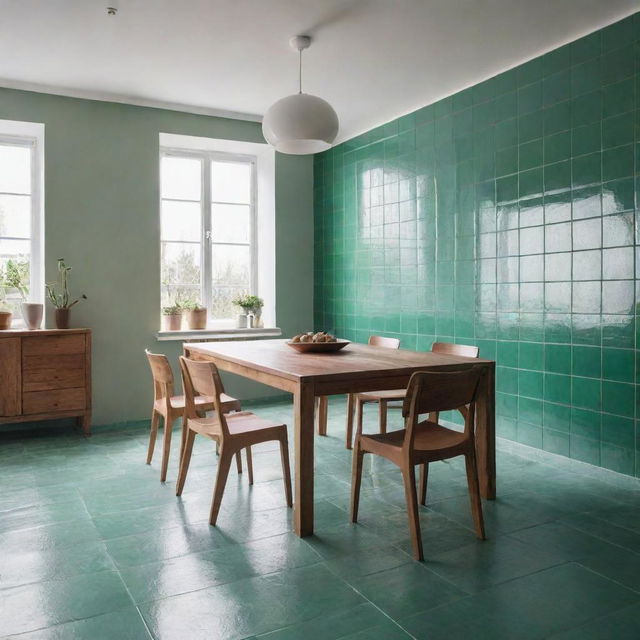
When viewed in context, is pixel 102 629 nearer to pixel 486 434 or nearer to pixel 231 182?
pixel 486 434

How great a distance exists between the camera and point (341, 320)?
5.90 metres

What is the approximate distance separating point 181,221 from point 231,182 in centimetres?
67

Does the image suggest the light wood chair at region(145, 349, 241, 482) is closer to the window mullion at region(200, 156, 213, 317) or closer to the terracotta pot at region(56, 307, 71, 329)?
the terracotta pot at region(56, 307, 71, 329)

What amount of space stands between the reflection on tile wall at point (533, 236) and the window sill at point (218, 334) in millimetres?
1028

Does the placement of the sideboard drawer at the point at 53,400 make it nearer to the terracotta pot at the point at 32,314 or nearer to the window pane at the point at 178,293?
the terracotta pot at the point at 32,314

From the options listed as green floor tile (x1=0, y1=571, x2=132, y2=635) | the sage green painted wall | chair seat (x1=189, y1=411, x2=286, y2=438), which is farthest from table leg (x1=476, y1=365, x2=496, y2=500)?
the sage green painted wall

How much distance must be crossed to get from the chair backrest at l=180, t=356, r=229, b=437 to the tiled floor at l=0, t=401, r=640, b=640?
1.50ft

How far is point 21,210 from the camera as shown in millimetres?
4953

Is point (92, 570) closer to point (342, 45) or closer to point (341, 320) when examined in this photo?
point (342, 45)

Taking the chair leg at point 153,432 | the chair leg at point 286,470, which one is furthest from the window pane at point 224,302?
the chair leg at point 286,470

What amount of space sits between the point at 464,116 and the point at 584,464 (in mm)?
2601

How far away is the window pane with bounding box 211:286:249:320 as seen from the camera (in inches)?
228

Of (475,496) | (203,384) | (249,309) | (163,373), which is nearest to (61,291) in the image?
(249,309)

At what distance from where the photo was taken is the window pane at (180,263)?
553 centimetres
